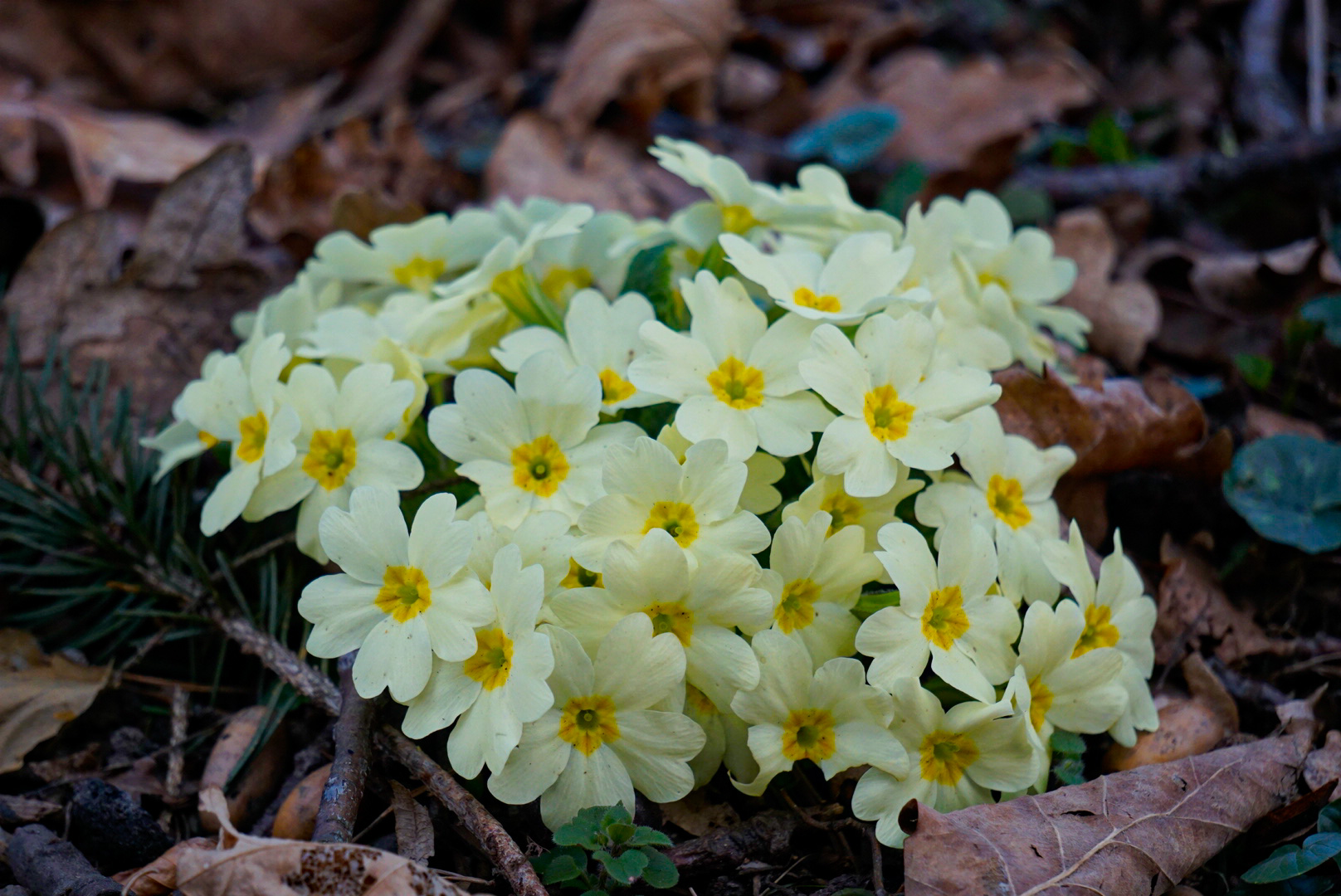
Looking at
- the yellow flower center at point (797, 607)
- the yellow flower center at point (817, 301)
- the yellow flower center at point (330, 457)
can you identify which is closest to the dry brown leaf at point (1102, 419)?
the yellow flower center at point (817, 301)

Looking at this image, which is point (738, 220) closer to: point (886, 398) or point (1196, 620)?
point (886, 398)

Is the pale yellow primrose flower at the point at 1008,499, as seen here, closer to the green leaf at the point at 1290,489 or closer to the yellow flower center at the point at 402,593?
the green leaf at the point at 1290,489

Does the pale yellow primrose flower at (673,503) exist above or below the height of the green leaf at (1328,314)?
above

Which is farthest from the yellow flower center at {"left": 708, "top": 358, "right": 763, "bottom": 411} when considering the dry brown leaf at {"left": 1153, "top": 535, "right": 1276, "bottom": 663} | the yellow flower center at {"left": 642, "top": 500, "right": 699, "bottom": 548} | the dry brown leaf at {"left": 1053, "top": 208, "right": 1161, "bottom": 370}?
the dry brown leaf at {"left": 1053, "top": 208, "right": 1161, "bottom": 370}

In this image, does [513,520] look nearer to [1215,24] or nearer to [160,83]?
[160,83]

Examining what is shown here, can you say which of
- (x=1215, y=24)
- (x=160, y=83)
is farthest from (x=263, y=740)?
(x=1215, y=24)

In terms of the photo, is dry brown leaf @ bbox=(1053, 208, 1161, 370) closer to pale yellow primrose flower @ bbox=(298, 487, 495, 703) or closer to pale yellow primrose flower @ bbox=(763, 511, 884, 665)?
pale yellow primrose flower @ bbox=(763, 511, 884, 665)

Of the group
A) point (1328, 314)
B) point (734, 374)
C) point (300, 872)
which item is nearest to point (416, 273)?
point (734, 374)
